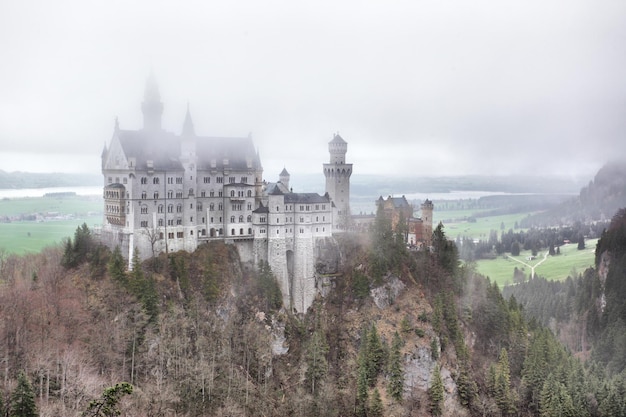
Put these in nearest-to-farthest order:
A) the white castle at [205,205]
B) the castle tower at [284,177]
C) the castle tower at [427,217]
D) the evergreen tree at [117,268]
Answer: the evergreen tree at [117,268] → the white castle at [205,205] → the castle tower at [284,177] → the castle tower at [427,217]

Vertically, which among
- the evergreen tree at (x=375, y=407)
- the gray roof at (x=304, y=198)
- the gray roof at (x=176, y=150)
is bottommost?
the evergreen tree at (x=375, y=407)

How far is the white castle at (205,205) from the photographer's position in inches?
2896

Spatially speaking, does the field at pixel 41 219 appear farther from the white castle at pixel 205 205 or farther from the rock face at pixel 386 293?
the rock face at pixel 386 293

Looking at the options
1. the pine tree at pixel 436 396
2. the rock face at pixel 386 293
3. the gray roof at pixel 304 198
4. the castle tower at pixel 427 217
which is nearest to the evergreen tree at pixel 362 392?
the pine tree at pixel 436 396

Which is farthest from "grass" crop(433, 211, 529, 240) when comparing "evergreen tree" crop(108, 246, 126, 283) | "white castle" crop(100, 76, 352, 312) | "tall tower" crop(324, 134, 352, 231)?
"evergreen tree" crop(108, 246, 126, 283)

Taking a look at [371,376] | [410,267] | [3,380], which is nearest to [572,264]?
[410,267]

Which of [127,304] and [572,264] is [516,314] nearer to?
[127,304]

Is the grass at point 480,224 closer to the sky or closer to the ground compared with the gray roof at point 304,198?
closer to the ground

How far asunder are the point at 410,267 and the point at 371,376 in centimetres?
1786

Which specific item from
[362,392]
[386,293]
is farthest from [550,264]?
[362,392]

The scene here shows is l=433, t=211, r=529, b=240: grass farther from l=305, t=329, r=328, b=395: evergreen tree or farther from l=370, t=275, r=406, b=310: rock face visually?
l=305, t=329, r=328, b=395: evergreen tree

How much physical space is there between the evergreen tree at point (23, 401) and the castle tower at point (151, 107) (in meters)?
40.3

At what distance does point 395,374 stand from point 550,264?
95065 mm

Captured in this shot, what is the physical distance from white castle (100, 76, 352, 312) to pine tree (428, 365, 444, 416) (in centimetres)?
1935
